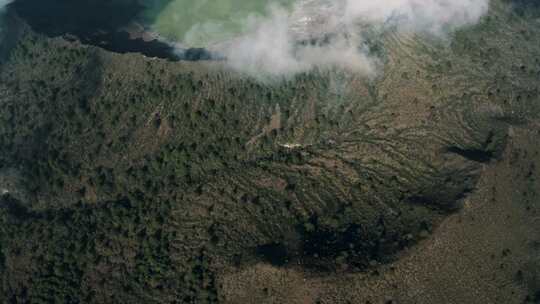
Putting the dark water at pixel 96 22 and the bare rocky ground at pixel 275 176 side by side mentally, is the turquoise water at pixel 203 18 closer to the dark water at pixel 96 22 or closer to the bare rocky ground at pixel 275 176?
the dark water at pixel 96 22

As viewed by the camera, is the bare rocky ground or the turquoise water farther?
the turquoise water

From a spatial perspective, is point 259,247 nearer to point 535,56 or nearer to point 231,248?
point 231,248

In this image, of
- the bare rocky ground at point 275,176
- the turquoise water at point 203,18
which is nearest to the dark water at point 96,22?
the turquoise water at point 203,18

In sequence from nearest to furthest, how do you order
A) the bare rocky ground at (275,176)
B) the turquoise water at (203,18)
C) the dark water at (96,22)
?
the bare rocky ground at (275,176), the dark water at (96,22), the turquoise water at (203,18)

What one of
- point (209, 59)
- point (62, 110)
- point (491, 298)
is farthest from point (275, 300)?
point (62, 110)

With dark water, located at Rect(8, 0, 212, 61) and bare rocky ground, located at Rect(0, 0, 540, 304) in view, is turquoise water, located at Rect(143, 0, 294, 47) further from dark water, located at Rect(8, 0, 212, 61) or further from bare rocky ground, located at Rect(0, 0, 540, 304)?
bare rocky ground, located at Rect(0, 0, 540, 304)

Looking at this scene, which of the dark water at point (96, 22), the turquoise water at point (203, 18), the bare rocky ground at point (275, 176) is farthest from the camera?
the turquoise water at point (203, 18)

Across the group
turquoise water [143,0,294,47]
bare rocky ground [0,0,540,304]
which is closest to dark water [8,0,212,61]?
turquoise water [143,0,294,47]
